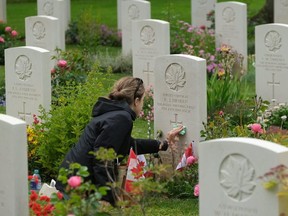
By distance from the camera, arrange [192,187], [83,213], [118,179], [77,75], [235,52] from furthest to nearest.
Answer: [235,52] → [77,75] → [192,187] → [118,179] → [83,213]

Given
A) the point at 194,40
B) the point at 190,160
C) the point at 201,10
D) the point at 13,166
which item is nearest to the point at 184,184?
the point at 190,160

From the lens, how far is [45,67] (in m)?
11.2

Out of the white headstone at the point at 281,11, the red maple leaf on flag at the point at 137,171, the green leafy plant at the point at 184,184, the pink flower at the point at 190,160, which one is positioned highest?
the white headstone at the point at 281,11

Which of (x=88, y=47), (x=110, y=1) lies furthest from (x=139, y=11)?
(x=110, y=1)

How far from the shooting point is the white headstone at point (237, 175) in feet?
20.4

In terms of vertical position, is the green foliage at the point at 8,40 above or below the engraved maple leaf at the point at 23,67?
above

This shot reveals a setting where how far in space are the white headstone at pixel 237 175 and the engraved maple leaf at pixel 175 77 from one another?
3.08 metres

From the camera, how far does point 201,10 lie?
2206 centimetres

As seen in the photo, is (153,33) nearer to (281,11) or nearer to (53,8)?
(53,8)

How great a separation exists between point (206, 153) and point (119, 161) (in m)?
2.34

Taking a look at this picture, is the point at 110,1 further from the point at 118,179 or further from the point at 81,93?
the point at 118,179

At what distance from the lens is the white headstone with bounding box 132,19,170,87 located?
46.6ft

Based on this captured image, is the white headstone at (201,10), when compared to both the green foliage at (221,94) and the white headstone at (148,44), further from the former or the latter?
the green foliage at (221,94)

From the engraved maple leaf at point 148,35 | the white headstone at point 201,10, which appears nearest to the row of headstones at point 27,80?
the engraved maple leaf at point 148,35
